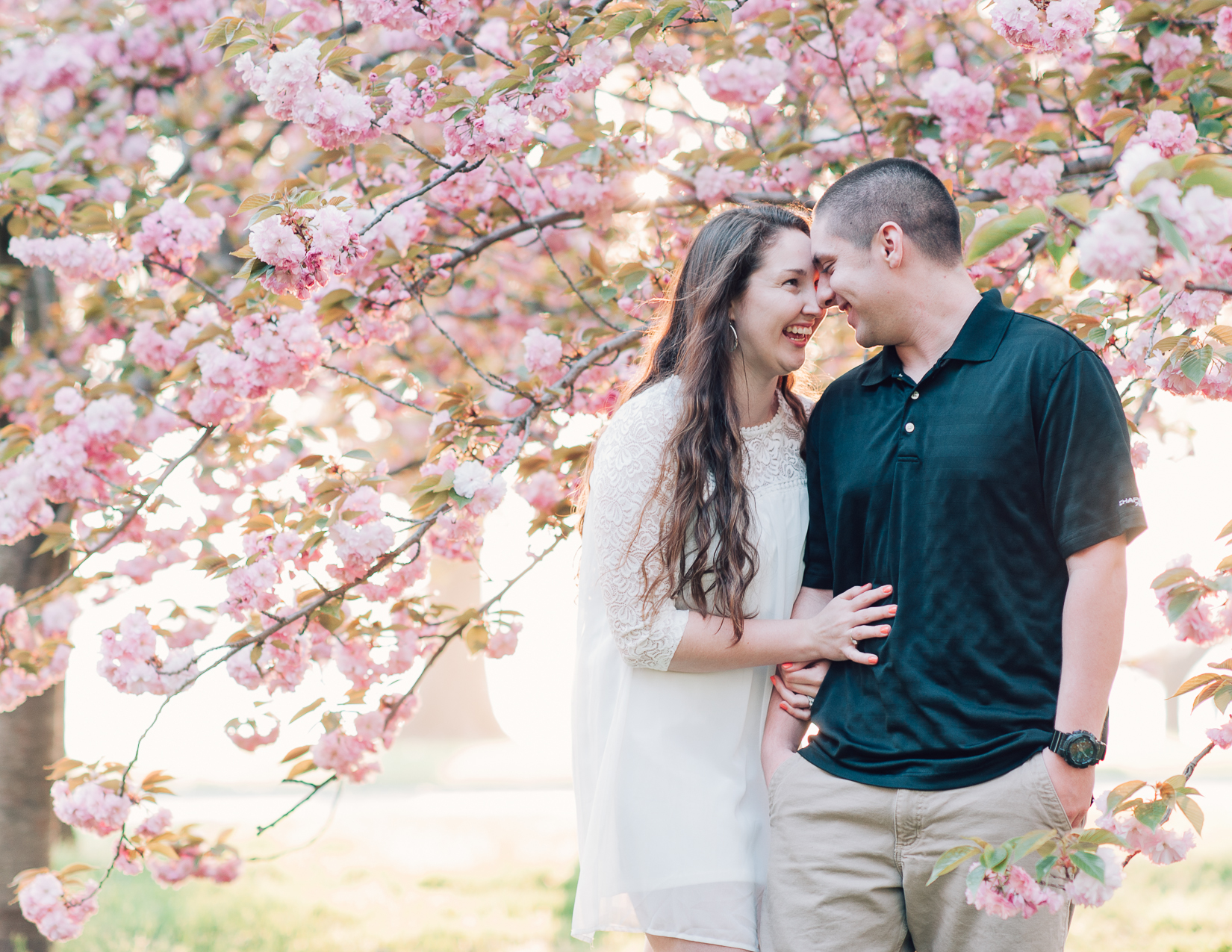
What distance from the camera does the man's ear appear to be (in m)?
1.79

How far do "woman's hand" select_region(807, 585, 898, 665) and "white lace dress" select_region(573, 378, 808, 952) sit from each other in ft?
0.60

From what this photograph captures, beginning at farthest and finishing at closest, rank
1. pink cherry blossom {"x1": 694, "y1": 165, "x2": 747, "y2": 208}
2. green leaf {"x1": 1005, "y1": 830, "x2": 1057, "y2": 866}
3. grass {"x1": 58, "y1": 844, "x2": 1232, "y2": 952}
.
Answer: grass {"x1": 58, "y1": 844, "x2": 1232, "y2": 952}, pink cherry blossom {"x1": 694, "y1": 165, "x2": 747, "y2": 208}, green leaf {"x1": 1005, "y1": 830, "x2": 1057, "y2": 866}

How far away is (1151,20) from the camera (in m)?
2.59

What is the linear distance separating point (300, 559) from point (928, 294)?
1.61 m

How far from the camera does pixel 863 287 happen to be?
1.81 m

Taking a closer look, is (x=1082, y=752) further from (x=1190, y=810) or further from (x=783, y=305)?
(x=783, y=305)

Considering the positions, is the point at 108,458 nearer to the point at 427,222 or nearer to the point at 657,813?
the point at 427,222

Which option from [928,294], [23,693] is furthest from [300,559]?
[928,294]

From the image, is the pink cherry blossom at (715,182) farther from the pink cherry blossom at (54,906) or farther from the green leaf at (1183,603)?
the pink cherry blossom at (54,906)

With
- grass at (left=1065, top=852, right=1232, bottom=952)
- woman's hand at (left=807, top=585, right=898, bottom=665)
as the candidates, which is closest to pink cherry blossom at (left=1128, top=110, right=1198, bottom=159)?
woman's hand at (left=807, top=585, right=898, bottom=665)

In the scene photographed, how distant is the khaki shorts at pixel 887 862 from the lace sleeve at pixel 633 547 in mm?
340

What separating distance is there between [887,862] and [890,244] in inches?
42.6

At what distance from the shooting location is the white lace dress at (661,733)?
185 centimetres

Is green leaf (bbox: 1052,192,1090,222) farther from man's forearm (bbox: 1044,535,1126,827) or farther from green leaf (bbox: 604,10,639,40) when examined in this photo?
green leaf (bbox: 604,10,639,40)
